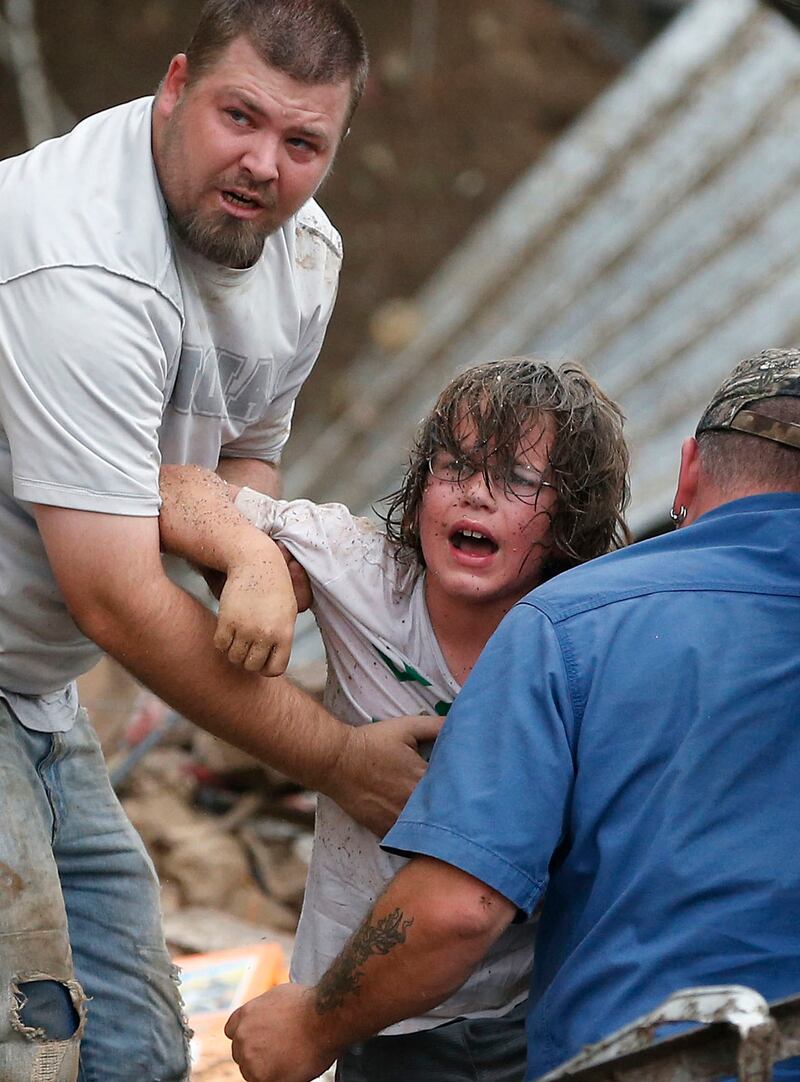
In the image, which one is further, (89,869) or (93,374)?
(89,869)

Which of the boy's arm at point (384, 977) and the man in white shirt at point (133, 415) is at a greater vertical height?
the man in white shirt at point (133, 415)

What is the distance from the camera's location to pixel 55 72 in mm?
11156

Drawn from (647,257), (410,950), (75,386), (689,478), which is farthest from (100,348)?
(647,257)

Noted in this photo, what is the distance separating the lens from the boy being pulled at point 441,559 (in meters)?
2.47

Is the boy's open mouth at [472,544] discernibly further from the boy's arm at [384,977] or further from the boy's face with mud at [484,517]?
the boy's arm at [384,977]

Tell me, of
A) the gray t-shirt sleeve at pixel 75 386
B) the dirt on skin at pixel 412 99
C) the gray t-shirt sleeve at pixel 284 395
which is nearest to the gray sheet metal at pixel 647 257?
the dirt on skin at pixel 412 99

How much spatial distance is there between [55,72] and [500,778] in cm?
1034

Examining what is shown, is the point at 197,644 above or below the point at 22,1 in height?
below

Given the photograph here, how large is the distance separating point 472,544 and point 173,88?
97cm

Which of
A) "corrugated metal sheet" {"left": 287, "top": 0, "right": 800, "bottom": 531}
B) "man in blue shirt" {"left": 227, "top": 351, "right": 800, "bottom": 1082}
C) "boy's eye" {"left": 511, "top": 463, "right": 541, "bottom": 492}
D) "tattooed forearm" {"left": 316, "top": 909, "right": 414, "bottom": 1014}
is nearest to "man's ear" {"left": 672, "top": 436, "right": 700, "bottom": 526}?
"man in blue shirt" {"left": 227, "top": 351, "right": 800, "bottom": 1082}

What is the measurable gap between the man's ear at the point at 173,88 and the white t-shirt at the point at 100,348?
50 millimetres

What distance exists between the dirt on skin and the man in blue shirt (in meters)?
8.79

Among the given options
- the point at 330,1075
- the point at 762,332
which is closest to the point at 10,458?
the point at 330,1075

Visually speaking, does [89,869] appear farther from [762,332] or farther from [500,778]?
[762,332]
